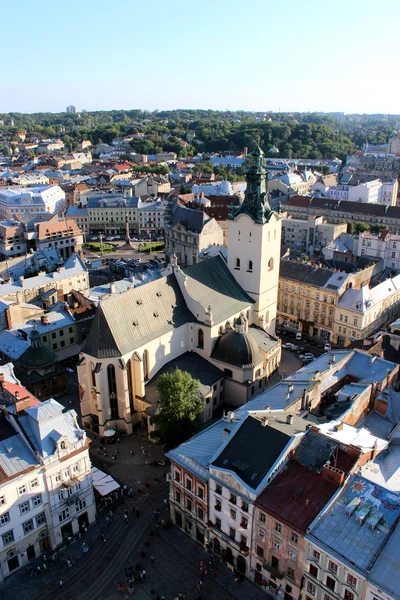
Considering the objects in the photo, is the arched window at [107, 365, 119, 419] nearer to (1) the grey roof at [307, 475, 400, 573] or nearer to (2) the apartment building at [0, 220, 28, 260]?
(1) the grey roof at [307, 475, 400, 573]

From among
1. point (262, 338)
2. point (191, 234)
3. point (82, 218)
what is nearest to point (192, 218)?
point (191, 234)

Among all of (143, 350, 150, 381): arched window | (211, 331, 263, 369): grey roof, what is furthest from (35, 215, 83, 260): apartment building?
(211, 331, 263, 369): grey roof

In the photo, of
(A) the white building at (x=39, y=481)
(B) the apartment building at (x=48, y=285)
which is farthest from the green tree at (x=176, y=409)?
(B) the apartment building at (x=48, y=285)

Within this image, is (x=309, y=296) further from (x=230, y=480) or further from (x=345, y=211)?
(x=345, y=211)

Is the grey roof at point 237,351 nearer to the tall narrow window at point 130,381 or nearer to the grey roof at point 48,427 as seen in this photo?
the tall narrow window at point 130,381

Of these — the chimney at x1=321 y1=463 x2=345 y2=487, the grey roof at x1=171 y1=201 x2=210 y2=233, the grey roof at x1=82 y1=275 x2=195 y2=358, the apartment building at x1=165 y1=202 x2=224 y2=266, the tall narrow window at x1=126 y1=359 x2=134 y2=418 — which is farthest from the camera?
the grey roof at x1=171 y1=201 x2=210 y2=233

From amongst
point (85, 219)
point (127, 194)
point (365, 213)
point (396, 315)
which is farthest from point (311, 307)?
point (127, 194)
